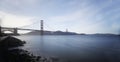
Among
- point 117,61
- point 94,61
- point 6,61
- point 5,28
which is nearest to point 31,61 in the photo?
A: point 6,61

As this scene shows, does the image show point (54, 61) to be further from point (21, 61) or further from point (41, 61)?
point (21, 61)

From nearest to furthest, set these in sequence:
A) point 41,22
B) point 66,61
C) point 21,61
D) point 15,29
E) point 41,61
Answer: point 21,61, point 41,61, point 66,61, point 15,29, point 41,22

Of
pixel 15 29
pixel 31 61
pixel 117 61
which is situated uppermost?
pixel 15 29

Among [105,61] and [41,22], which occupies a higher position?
[41,22]

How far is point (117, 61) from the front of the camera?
52.7ft

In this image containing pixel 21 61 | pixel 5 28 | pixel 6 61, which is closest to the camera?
pixel 6 61

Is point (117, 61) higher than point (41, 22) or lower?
lower

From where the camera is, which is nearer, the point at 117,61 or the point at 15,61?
the point at 15,61

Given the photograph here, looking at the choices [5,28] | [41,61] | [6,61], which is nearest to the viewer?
[6,61]

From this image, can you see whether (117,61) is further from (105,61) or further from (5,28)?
(5,28)

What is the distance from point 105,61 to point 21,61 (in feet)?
32.8

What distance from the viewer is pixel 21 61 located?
39.4 ft

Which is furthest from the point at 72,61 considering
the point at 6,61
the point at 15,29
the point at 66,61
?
the point at 15,29

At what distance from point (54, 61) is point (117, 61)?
813 cm
